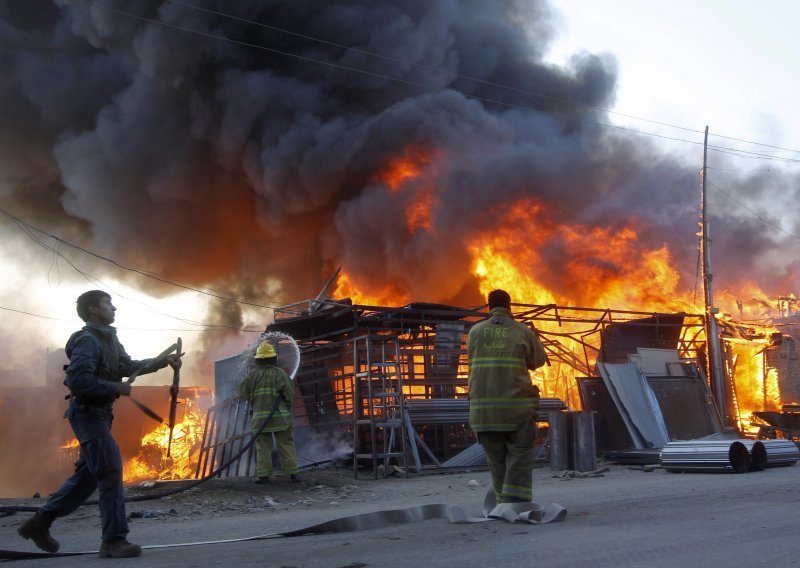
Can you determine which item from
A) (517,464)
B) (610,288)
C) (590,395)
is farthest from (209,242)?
(517,464)

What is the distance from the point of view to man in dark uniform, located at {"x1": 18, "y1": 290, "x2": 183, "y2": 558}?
4.03 meters

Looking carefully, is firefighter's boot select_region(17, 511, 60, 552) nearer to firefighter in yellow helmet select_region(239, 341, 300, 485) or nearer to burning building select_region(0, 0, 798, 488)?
firefighter in yellow helmet select_region(239, 341, 300, 485)

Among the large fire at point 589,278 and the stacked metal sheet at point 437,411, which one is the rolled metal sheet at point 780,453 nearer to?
the stacked metal sheet at point 437,411

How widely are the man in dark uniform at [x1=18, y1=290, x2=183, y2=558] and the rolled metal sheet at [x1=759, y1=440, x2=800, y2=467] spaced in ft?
26.6

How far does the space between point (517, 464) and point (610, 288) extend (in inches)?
604

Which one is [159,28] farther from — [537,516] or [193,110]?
[537,516]

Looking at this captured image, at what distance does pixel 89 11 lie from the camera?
2384 centimetres

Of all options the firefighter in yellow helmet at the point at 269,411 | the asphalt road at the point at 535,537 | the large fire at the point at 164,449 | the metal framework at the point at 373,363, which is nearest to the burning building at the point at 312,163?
the large fire at the point at 164,449

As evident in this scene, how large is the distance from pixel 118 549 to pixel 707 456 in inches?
282

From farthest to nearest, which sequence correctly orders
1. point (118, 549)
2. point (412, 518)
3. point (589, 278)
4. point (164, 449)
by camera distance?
1. point (164, 449)
2. point (589, 278)
3. point (412, 518)
4. point (118, 549)

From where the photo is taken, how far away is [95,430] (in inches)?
163

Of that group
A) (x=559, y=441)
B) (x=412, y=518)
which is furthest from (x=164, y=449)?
(x=412, y=518)

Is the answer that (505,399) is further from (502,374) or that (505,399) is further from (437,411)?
(437,411)

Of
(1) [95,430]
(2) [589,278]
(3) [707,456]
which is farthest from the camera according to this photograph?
(2) [589,278]
